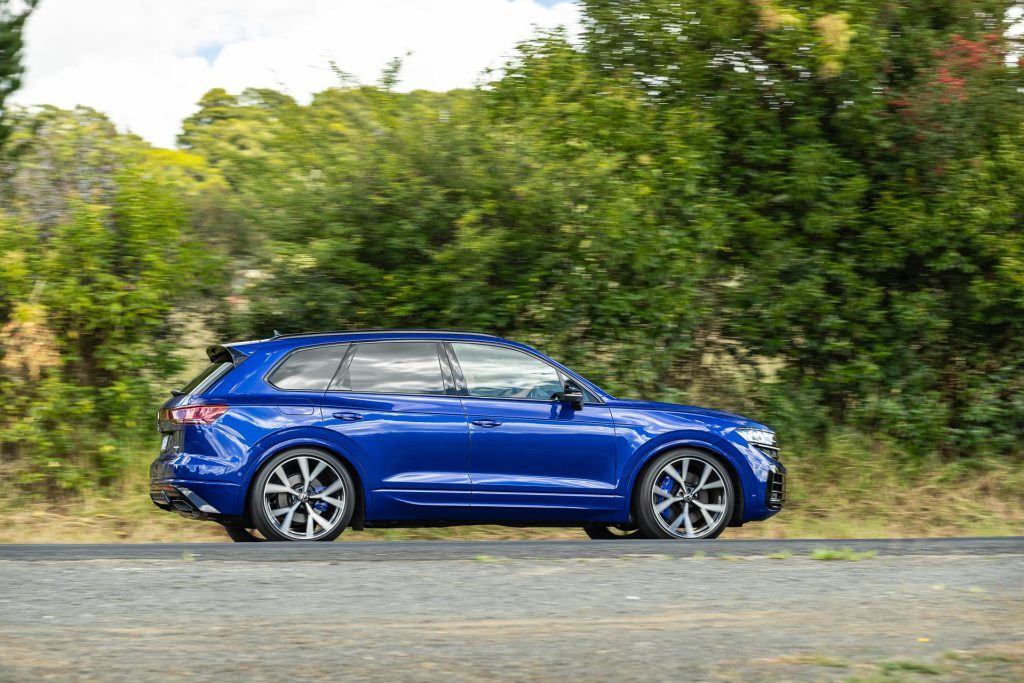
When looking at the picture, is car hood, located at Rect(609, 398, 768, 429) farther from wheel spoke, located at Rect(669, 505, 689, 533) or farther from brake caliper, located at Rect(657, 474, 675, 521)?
wheel spoke, located at Rect(669, 505, 689, 533)

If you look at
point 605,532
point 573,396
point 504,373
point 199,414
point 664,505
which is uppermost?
A: point 504,373

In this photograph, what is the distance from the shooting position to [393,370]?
954cm

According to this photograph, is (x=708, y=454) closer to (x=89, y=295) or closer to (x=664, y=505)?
(x=664, y=505)

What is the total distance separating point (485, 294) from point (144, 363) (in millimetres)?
3277

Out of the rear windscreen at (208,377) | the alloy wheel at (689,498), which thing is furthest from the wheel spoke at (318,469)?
the alloy wheel at (689,498)

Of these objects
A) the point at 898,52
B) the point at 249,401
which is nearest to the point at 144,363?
the point at 249,401

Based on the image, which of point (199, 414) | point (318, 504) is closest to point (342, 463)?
point (318, 504)

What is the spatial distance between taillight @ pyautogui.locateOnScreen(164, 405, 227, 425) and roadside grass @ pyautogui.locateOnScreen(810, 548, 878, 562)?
421 centimetres

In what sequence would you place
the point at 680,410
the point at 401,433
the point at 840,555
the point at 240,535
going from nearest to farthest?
the point at 840,555 → the point at 401,433 → the point at 680,410 → the point at 240,535

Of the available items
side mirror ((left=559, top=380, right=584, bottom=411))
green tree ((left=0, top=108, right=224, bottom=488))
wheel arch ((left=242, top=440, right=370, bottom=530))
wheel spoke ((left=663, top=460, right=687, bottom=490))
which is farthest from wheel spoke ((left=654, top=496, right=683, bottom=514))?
green tree ((left=0, top=108, right=224, bottom=488))

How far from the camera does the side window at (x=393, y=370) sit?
945cm

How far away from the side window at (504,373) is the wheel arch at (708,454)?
0.88 metres

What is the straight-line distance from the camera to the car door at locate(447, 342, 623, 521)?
941cm

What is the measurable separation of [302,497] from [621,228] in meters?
4.70
